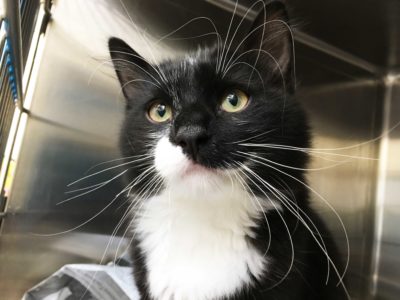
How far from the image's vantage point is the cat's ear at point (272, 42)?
94 cm

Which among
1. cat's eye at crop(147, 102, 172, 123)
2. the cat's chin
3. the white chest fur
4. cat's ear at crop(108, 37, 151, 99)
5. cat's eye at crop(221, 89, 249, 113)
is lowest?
the white chest fur

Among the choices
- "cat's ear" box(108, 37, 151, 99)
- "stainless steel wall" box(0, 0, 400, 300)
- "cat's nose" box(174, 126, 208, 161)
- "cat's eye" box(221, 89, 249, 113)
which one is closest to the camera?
"cat's nose" box(174, 126, 208, 161)

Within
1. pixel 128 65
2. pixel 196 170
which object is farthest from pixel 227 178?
pixel 128 65

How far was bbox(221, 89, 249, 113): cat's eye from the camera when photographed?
34.2 inches

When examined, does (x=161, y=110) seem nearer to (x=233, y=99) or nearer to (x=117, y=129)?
(x=233, y=99)

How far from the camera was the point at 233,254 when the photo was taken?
33.5 inches

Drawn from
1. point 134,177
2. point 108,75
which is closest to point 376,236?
point 134,177

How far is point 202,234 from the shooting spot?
2.87 feet

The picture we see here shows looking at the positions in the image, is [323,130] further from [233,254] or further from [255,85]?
[233,254]

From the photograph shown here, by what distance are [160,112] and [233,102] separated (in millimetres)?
193

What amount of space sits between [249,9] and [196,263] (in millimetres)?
931

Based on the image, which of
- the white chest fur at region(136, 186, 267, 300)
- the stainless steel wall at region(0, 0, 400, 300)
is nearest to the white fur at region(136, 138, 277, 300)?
the white chest fur at region(136, 186, 267, 300)

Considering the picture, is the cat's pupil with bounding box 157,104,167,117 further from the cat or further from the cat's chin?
the cat's chin

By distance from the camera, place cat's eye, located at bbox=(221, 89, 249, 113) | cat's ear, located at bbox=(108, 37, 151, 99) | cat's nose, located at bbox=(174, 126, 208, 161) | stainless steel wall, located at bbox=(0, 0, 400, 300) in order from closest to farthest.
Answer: cat's nose, located at bbox=(174, 126, 208, 161) < cat's eye, located at bbox=(221, 89, 249, 113) < cat's ear, located at bbox=(108, 37, 151, 99) < stainless steel wall, located at bbox=(0, 0, 400, 300)
